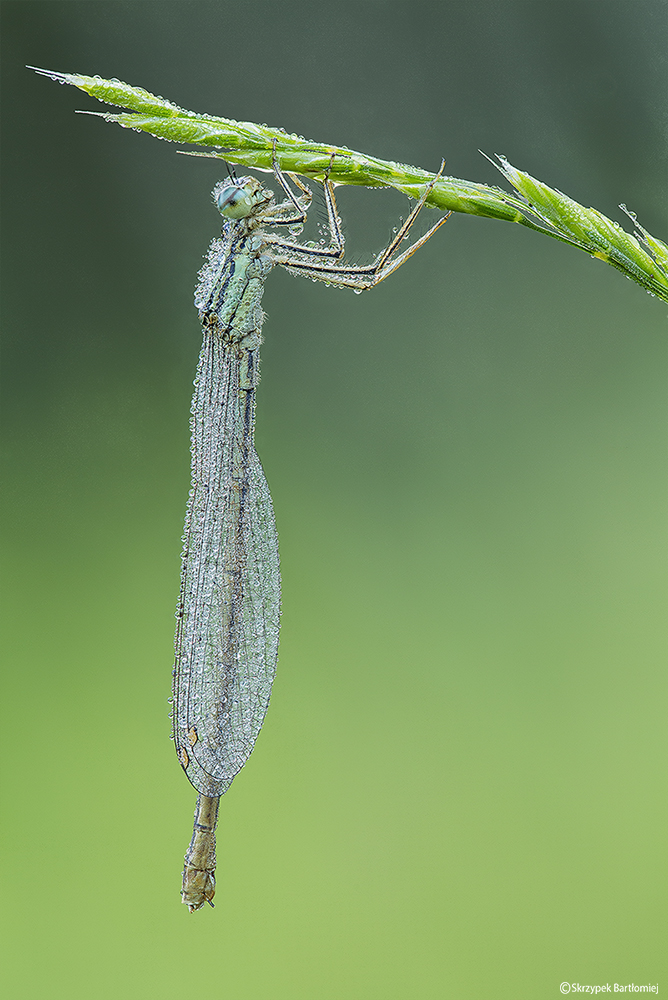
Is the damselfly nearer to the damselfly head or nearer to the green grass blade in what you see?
the damselfly head

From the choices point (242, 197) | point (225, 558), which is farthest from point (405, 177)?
point (225, 558)

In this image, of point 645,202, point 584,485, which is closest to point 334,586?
point 584,485

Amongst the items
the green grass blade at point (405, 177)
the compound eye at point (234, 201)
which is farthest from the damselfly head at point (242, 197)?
the green grass blade at point (405, 177)

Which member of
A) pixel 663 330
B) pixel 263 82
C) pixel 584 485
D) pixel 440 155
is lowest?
pixel 584 485

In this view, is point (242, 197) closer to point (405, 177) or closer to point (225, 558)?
point (405, 177)

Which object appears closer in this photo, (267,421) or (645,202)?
(645,202)

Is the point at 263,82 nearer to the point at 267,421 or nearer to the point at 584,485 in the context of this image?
the point at 267,421

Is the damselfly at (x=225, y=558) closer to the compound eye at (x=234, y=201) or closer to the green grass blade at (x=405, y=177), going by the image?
the compound eye at (x=234, y=201)

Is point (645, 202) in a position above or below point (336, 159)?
above
